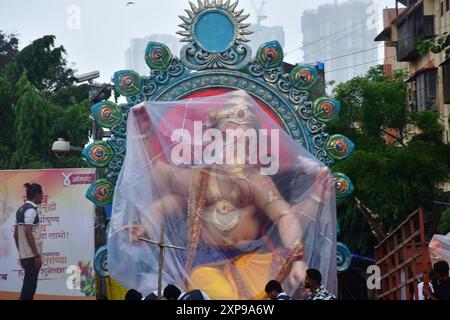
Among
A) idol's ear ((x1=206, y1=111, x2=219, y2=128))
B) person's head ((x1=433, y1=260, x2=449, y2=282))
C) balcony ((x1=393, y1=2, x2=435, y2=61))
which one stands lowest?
person's head ((x1=433, y1=260, x2=449, y2=282))

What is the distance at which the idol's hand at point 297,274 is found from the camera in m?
13.0

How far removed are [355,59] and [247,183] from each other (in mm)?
102605

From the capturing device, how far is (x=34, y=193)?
18703mm

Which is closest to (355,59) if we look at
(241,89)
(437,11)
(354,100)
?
(437,11)

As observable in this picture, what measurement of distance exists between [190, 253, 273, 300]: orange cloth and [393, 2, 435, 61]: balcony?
1978 cm

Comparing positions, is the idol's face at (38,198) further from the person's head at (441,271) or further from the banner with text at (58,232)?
the person's head at (441,271)

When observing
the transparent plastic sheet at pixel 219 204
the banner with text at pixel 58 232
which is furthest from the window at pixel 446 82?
the transparent plastic sheet at pixel 219 204

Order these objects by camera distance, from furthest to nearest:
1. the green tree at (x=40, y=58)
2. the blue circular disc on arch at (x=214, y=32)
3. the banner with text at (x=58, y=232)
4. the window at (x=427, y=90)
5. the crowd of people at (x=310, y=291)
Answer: the window at (x=427, y=90) → the green tree at (x=40, y=58) → the banner with text at (x=58, y=232) → the blue circular disc on arch at (x=214, y=32) → the crowd of people at (x=310, y=291)

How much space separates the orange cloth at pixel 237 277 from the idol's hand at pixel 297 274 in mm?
248

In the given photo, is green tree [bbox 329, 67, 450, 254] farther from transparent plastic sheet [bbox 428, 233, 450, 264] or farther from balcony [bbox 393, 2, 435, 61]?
transparent plastic sheet [bbox 428, 233, 450, 264]

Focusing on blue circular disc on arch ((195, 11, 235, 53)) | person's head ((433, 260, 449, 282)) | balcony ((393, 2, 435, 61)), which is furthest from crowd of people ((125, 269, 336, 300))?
balcony ((393, 2, 435, 61))

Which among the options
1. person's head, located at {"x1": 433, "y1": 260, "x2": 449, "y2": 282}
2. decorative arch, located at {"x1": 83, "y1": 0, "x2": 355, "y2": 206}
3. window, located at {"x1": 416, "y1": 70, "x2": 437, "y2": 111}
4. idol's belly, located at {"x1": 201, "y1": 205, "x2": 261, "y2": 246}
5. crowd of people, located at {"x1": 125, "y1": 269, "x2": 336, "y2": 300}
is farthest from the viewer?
window, located at {"x1": 416, "y1": 70, "x2": 437, "y2": 111}

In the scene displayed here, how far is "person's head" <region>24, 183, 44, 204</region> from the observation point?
18672 mm

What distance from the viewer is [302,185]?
13688 mm
